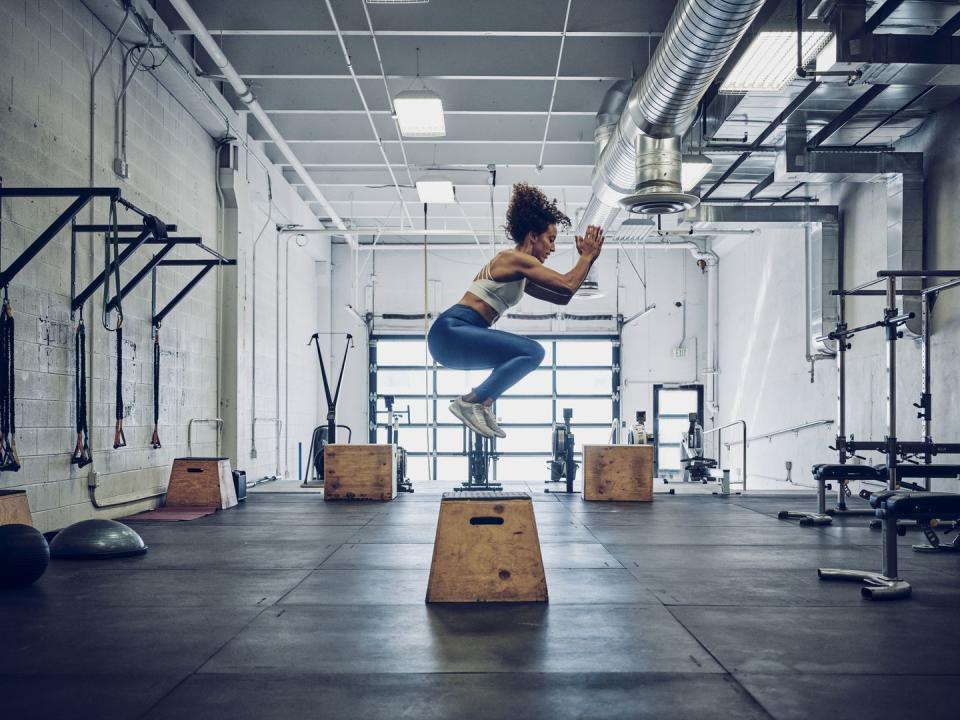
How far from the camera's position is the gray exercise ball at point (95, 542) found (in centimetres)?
484

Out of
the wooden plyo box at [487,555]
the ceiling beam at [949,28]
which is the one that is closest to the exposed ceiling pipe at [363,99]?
the ceiling beam at [949,28]

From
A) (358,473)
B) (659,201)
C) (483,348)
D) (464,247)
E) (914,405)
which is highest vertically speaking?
(464,247)

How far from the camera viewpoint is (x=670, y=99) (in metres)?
6.12

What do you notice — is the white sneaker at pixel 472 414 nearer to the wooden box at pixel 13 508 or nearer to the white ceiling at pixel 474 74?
the wooden box at pixel 13 508

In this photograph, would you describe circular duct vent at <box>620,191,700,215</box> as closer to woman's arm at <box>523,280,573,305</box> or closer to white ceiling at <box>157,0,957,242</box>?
white ceiling at <box>157,0,957,242</box>

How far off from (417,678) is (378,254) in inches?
586

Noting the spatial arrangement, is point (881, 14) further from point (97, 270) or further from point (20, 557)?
point (20, 557)

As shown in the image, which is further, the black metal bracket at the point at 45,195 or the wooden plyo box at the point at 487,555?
the black metal bracket at the point at 45,195

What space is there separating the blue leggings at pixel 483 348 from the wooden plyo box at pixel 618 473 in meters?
5.35

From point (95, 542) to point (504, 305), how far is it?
9.67 feet

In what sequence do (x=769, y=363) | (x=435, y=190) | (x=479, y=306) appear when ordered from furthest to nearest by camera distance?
1. (x=769, y=363)
2. (x=435, y=190)
3. (x=479, y=306)

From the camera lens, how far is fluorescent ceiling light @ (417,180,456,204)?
1100cm

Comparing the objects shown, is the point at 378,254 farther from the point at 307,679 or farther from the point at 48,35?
the point at 307,679

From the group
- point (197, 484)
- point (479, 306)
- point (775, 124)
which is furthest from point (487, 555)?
point (775, 124)
